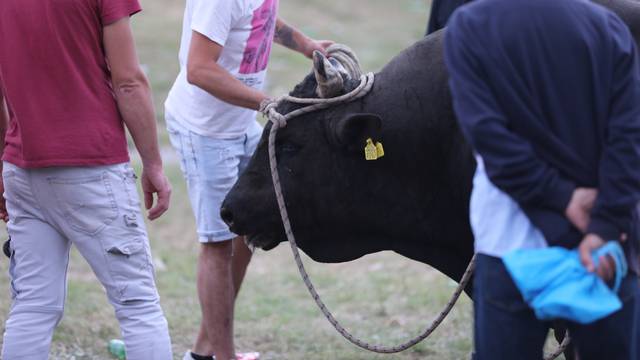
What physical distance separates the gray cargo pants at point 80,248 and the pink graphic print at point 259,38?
1.19 m

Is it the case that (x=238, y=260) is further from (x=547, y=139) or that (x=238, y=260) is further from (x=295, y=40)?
(x=547, y=139)

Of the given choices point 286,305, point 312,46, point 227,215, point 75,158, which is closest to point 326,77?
point 227,215

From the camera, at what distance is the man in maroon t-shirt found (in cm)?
404

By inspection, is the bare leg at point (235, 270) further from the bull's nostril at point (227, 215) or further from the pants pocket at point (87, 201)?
the pants pocket at point (87, 201)

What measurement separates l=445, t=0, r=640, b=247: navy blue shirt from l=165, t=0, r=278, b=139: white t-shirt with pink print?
6.42 feet

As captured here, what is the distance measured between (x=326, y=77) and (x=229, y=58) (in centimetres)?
91

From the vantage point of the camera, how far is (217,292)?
17.6 feet

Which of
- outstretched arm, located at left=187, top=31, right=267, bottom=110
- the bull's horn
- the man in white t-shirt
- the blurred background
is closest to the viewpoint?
the bull's horn

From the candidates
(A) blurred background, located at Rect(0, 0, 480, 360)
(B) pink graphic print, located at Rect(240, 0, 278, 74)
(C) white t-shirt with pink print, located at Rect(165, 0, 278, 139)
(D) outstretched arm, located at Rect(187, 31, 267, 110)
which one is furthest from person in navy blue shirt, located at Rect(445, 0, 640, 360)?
(A) blurred background, located at Rect(0, 0, 480, 360)

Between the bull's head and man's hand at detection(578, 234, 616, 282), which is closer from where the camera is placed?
man's hand at detection(578, 234, 616, 282)

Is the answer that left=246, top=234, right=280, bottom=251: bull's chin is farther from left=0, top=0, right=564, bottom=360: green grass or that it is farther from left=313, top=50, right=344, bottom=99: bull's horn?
left=0, top=0, right=564, bottom=360: green grass

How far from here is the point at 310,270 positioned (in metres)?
8.77

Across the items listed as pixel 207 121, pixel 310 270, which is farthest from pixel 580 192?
pixel 310 270

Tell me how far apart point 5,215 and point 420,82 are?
181 cm
